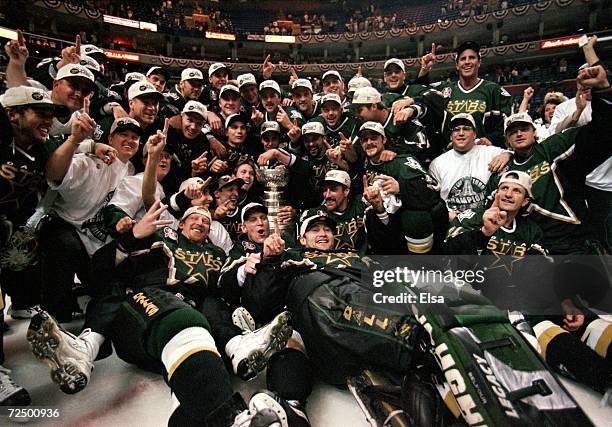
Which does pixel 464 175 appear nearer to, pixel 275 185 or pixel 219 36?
pixel 275 185

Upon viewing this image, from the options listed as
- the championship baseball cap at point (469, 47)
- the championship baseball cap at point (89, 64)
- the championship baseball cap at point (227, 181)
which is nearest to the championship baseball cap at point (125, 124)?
the championship baseball cap at point (227, 181)

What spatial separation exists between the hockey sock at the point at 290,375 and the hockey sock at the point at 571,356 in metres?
1.20

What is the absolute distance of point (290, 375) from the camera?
5.19ft

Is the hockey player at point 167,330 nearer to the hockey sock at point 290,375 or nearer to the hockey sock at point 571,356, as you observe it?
the hockey sock at point 290,375

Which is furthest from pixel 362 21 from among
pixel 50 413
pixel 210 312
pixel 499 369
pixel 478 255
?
pixel 50 413

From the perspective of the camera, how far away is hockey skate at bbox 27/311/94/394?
139cm

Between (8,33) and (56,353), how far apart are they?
1838 mm

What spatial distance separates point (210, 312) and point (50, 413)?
78 cm

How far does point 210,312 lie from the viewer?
6.49 ft

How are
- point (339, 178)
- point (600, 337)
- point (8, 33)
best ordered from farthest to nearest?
point (339, 178), point (8, 33), point (600, 337)

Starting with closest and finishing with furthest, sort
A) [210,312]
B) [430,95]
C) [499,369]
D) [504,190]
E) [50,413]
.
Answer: [499,369] → [50,413] → [210,312] → [504,190] → [430,95]

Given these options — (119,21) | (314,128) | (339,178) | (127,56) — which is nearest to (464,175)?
(339,178)

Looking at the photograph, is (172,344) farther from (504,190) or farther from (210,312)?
(504,190)

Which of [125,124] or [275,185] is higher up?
[125,124]
